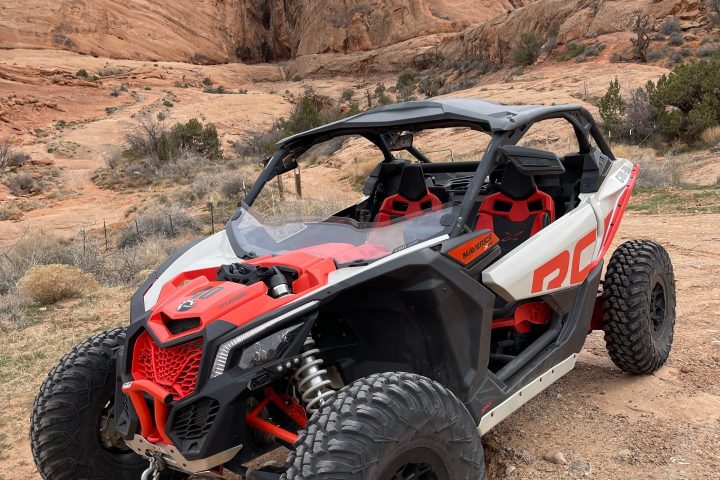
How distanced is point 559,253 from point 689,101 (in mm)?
15667

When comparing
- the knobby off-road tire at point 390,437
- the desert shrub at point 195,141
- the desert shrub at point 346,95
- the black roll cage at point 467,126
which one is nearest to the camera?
the knobby off-road tire at point 390,437

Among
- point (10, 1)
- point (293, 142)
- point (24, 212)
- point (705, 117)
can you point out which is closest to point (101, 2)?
point (10, 1)

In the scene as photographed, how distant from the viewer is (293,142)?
3.71 metres

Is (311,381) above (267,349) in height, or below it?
below

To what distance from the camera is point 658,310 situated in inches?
160

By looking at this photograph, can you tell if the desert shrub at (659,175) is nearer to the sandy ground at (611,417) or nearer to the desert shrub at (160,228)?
the sandy ground at (611,417)

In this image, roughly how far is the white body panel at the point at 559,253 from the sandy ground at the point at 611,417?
78 cm

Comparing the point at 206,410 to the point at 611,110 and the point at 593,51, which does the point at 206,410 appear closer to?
the point at 611,110

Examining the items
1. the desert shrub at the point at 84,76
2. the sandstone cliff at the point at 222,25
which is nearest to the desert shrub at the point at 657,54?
the sandstone cliff at the point at 222,25

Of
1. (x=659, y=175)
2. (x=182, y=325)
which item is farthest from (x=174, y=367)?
(x=659, y=175)

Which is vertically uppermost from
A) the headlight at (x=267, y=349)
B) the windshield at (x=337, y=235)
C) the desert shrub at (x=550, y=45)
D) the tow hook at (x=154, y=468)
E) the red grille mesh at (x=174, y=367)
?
the desert shrub at (x=550, y=45)

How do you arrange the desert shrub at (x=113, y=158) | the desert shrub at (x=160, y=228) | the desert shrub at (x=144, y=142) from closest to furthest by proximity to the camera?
1. the desert shrub at (x=160, y=228)
2. the desert shrub at (x=113, y=158)
3. the desert shrub at (x=144, y=142)

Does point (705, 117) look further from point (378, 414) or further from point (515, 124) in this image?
point (378, 414)

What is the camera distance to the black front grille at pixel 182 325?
2.30 m
